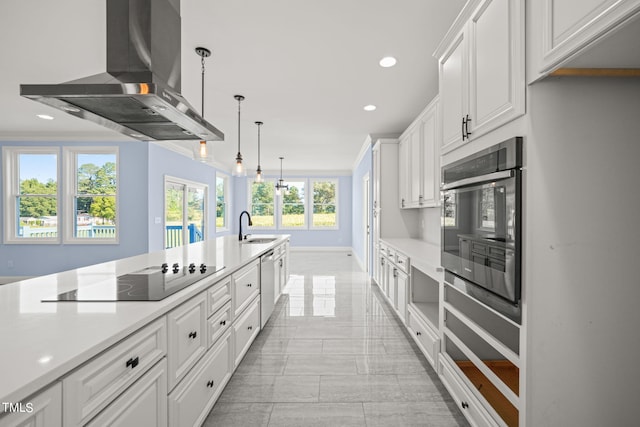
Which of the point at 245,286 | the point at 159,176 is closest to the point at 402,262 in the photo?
the point at 245,286

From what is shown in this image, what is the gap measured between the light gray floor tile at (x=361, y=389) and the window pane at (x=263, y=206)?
27.4 ft

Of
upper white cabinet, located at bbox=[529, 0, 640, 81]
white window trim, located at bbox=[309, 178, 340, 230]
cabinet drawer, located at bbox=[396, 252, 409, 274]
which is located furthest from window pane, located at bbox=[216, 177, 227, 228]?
upper white cabinet, located at bbox=[529, 0, 640, 81]

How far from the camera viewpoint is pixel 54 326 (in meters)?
1.04

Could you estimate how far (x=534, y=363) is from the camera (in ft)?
4.00

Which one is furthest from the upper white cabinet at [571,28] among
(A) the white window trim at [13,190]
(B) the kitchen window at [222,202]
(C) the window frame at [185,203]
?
(B) the kitchen window at [222,202]

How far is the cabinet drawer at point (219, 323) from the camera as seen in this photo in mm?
1832

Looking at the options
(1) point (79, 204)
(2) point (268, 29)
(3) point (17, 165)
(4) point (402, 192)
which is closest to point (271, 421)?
(2) point (268, 29)

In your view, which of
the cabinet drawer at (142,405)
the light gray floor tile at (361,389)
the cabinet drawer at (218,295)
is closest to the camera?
the cabinet drawer at (142,405)

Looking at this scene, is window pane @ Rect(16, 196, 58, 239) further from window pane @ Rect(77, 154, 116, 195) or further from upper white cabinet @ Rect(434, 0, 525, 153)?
upper white cabinet @ Rect(434, 0, 525, 153)

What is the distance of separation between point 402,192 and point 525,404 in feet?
11.7

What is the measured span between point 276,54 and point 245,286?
2089mm

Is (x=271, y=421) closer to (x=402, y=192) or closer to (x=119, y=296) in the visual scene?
(x=119, y=296)

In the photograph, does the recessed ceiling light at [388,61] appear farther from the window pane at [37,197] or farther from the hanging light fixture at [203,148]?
the window pane at [37,197]

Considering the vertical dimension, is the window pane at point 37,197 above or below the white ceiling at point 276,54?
below
